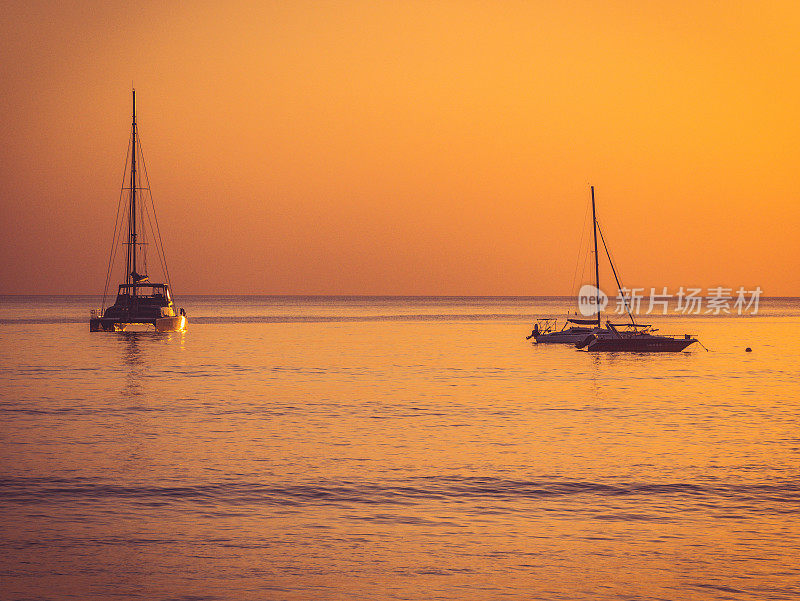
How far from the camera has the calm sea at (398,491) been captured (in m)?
14.2

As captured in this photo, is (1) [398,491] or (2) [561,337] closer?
(1) [398,491]

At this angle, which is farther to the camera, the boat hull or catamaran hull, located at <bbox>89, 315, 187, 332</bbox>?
catamaran hull, located at <bbox>89, 315, 187, 332</bbox>

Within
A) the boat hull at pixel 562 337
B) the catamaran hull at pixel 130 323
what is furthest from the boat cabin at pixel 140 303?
the boat hull at pixel 562 337

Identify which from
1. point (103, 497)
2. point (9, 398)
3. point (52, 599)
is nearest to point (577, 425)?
point (103, 497)

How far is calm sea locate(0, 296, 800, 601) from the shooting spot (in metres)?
14.2

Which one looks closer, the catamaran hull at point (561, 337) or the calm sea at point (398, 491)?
the calm sea at point (398, 491)

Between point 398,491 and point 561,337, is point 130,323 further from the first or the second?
point 398,491

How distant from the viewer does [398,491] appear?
21.1 m

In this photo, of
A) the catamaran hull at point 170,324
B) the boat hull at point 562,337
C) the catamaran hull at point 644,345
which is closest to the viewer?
the catamaran hull at point 644,345

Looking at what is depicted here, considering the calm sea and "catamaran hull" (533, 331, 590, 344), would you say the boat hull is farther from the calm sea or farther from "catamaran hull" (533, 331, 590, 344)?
the calm sea

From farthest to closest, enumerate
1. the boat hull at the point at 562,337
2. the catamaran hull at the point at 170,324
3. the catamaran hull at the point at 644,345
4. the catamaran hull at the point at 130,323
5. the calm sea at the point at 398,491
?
1. the catamaran hull at the point at 170,324
2. the catamaran hull at the point at 130,323
3. the boat hull at the point at 562,337
4. the catamaran hull at the point at 644,345
5. the calm sea at the point at 398,491

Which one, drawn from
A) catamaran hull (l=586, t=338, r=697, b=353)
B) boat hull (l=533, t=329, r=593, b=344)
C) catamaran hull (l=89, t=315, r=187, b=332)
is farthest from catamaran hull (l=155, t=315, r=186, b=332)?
catamaran hull (l=586, t=338, r=697, b=353)

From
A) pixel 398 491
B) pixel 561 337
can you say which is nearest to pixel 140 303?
pixel 561 337

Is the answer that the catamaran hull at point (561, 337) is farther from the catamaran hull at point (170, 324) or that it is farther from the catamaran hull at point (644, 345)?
the catamaran hull at point (170, 324)
